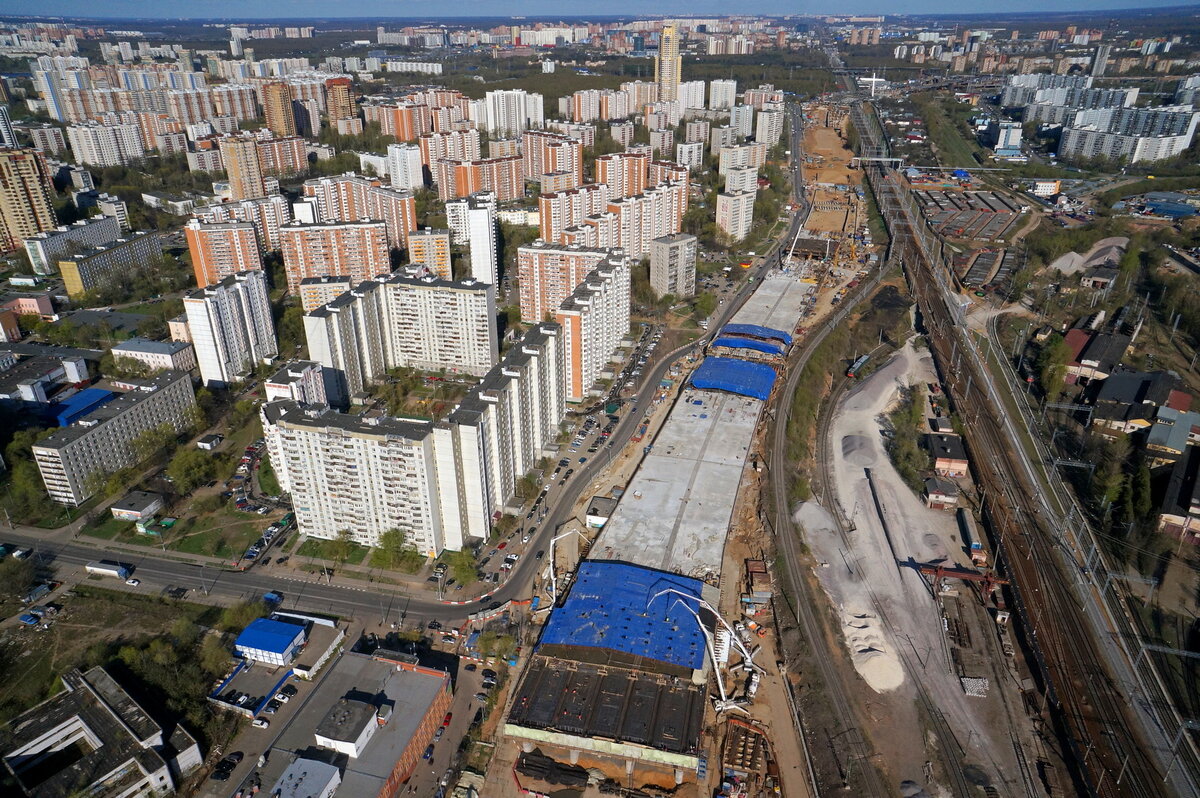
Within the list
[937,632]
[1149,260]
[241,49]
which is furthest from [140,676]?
[241,49]

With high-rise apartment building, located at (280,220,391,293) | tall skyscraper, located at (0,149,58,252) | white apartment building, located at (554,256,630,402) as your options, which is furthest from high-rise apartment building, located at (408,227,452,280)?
tall skyscraper, located at (0,149,58,252)

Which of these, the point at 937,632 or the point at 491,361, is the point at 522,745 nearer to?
the point at 937,632

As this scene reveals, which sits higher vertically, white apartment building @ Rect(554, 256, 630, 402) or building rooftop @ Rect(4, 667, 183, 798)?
white apartment building @ Rect(554, 256, 630, 402)

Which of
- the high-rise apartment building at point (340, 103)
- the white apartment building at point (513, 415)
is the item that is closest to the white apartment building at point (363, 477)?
the white apartment building at point (513, 415)

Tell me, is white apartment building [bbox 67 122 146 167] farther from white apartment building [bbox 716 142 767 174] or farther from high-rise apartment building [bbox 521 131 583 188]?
white apartment building [bbox 716 142 767 174]

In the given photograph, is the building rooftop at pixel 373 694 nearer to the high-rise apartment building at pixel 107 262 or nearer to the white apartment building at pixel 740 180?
the high-rise apartment building at pixel 107 262

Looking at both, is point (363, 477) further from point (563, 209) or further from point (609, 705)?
point (563, 209)
